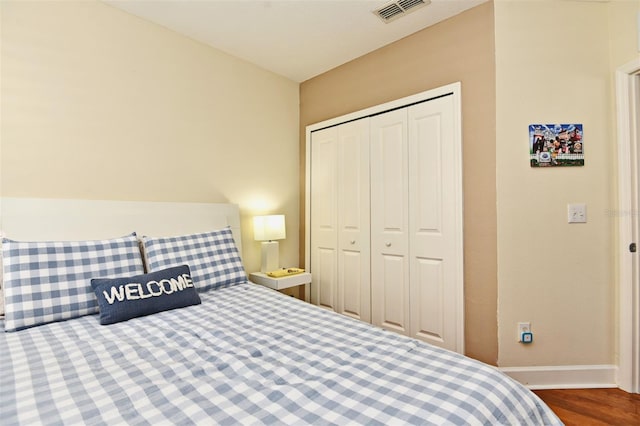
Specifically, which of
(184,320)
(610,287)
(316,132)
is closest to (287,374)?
(184,320)

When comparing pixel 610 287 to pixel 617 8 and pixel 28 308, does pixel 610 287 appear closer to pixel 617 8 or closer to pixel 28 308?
pixel 617 8

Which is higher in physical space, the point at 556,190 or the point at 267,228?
the point at 556,190

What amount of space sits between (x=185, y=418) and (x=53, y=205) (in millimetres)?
1809

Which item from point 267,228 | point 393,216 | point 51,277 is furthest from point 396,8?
point 51,277

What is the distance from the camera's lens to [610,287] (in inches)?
82.4

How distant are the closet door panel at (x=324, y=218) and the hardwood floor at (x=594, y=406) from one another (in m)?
1.79

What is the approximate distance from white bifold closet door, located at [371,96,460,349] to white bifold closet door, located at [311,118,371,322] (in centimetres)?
11

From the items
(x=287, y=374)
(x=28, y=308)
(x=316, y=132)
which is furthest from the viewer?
(x=316, y=132)

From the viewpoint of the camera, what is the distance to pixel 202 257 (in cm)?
227

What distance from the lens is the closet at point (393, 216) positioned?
7.68ft

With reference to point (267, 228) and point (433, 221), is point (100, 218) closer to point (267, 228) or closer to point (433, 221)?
point (267, 228)

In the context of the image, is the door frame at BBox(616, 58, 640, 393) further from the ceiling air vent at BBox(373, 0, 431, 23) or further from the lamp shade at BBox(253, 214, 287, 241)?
the lamp shade at BBox(253, 214, 287, 241)

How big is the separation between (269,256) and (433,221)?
1.50m

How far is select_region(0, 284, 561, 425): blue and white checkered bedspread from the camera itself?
32.9 inches
